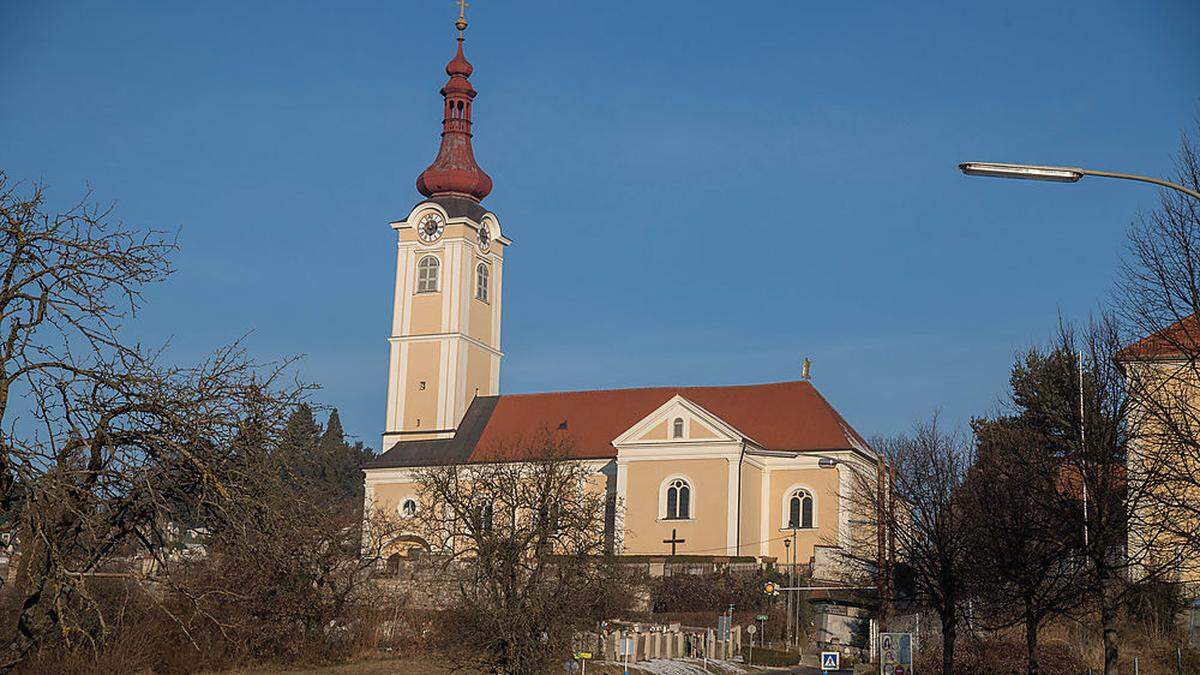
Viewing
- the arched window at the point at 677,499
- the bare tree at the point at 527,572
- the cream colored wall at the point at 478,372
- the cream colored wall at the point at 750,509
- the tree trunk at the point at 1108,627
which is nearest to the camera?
the tree trunk at the point at 1108,627

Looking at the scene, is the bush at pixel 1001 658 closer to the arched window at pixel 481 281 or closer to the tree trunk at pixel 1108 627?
the tree trunk at pixel 1108 627

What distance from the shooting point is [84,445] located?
1161cm

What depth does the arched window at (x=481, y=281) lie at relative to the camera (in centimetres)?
7825

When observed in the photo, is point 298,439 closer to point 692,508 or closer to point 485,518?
point 485,518

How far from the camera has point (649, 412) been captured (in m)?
72.4

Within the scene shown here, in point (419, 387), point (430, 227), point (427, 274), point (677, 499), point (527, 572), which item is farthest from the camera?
point (430, 227)

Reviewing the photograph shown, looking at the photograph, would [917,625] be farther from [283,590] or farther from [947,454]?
[283,590]

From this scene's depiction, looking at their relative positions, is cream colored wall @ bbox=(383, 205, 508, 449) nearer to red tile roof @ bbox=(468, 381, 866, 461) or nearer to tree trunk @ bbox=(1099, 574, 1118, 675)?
red tile roof @ bbox=(468, 381, 866, 461)

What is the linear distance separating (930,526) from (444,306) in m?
44.2

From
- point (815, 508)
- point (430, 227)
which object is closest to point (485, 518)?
point (815, 508)

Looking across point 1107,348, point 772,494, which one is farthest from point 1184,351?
point 772,494

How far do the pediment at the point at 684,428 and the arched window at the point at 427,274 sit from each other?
16.5 metres

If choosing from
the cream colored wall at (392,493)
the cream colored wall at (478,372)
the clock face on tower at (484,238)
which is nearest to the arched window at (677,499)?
the cream colored wall at (478,372)

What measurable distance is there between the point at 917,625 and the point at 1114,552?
15.2 m
